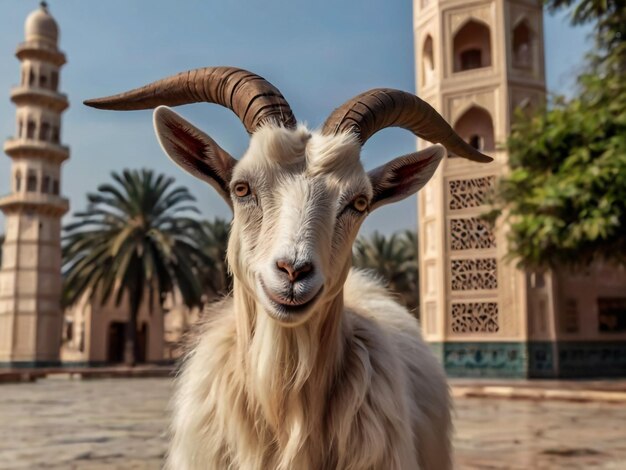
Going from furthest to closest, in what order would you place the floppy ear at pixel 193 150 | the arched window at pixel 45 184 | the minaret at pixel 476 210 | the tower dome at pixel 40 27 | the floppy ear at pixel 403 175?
the tower dome at pixel 40 27
the arched window at pixel 45 184
the minaret at pixel 476 210
the floppy ear at pixel 403 175
the floppy ear at pixel 193 150

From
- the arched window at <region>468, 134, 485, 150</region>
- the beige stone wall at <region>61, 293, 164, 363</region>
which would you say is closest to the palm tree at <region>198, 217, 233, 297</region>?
the beige stone wall at <region>61, 293, 164, 363</region>

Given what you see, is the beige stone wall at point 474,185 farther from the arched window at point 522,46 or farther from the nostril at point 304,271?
the nostril at point 304,271

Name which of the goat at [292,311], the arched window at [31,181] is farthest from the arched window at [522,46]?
the arched window at [31,181]

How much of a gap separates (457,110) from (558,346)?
311 inches

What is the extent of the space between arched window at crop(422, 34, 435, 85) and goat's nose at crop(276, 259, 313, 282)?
70.3ft

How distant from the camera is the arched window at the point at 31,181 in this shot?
117 feet

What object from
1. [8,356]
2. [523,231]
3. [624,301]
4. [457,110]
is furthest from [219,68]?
[8,356]

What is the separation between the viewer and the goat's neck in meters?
2.51

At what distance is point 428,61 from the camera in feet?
76.0

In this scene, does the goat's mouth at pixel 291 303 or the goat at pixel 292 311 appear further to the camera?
the goat at pixel 292 311

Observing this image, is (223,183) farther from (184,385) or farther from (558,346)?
(558,346)

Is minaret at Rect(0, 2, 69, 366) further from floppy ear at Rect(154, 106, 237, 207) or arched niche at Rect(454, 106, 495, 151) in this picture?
floppy ear at Rect(154, 106, 237, 207)

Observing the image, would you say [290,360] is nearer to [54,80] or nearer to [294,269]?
Answer: [294,269]

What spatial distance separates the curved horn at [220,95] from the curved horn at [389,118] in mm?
213
